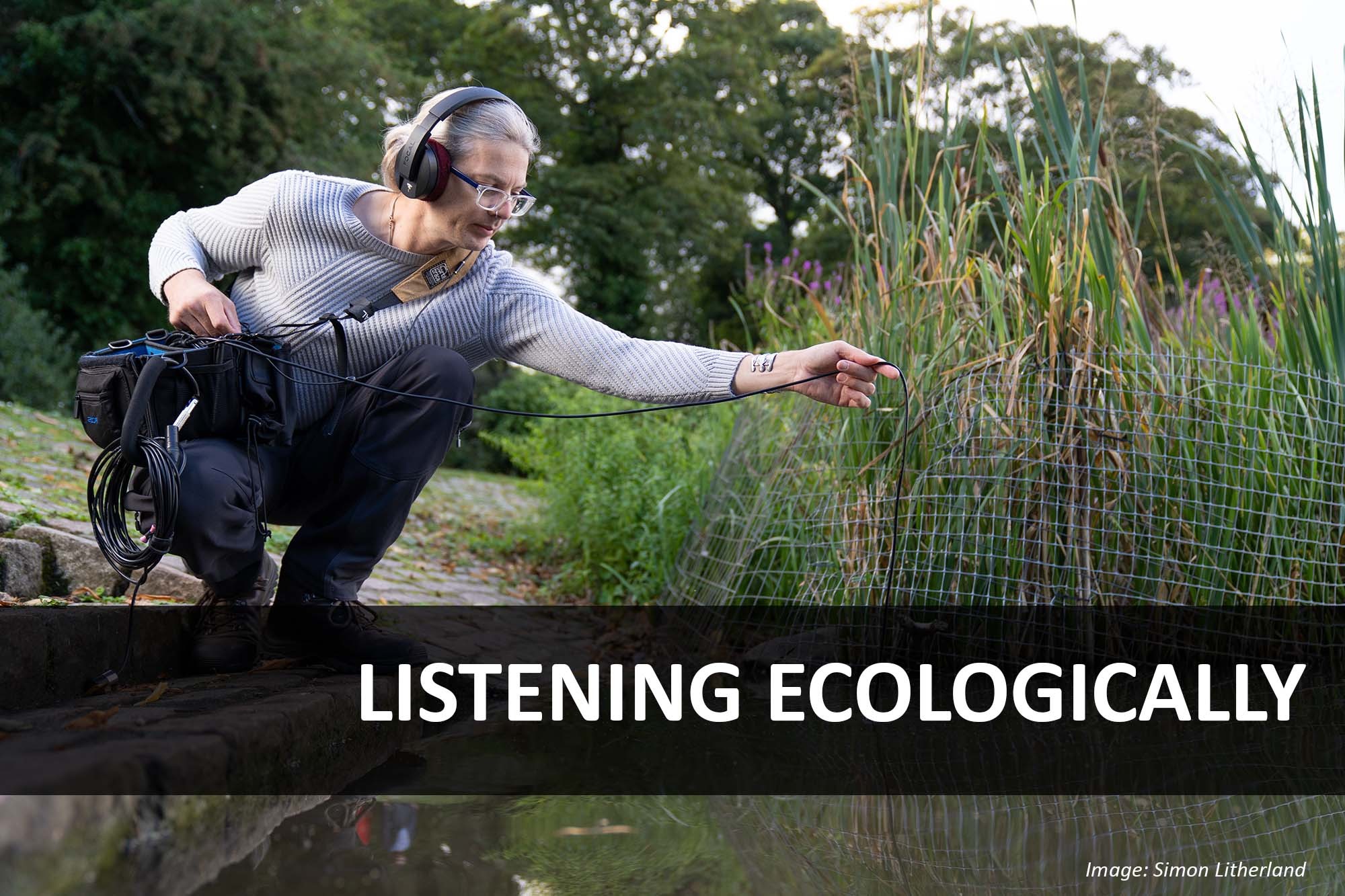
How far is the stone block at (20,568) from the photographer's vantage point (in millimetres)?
2705

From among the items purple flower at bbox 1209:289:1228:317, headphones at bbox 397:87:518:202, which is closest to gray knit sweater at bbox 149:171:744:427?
headphones at bbox 397:87:518:202

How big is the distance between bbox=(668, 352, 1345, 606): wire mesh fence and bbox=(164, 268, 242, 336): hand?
172cm

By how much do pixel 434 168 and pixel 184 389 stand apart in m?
0.70

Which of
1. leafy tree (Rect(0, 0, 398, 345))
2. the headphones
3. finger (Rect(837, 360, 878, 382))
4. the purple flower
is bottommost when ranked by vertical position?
finger (Rect(837, 360, 878, 382))

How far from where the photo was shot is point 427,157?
2389 mm

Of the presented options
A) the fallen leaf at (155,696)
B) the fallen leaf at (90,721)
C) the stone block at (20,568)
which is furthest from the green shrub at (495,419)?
the fallen leaf at (90,721)

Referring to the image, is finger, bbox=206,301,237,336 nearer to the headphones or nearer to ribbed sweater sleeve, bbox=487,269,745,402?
the headphones

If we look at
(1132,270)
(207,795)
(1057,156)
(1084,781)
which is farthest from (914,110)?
(207,795)

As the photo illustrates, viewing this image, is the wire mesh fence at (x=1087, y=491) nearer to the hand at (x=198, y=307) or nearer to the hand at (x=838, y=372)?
the hand at (x=838, y=372)

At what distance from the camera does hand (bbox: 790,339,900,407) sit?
95.2 inches

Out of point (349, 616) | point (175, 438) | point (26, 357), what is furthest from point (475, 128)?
point (26, 357)

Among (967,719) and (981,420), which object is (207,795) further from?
(981,420)

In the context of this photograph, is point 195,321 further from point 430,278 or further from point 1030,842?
point 1030,842
